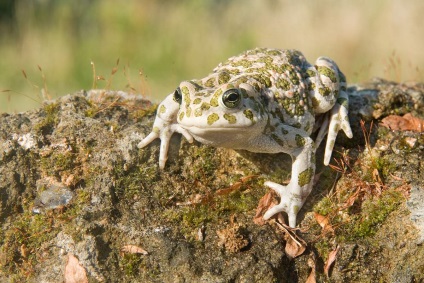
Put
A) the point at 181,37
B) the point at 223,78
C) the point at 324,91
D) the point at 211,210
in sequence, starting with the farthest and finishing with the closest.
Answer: the point at 181,37
the point at 324,91
the point at 223,78
the point at 211,210

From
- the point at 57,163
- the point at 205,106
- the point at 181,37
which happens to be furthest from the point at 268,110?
the point at 181,37

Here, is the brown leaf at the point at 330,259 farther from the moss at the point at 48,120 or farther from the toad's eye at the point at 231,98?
the moss at the point at 48,120

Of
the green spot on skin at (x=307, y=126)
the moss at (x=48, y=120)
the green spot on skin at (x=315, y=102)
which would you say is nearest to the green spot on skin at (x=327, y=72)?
the green spot on skin at (x=315, y=102)

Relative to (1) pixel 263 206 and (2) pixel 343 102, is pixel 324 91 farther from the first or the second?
(1) pixel 263 206

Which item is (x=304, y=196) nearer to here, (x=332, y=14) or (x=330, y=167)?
(x=330, y=167)

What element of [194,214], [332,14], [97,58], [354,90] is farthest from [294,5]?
[194,214]

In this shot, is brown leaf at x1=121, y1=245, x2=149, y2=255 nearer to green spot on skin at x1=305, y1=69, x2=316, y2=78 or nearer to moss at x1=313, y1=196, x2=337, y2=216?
moss at x1=313, y1=196, x2=337, y2=216

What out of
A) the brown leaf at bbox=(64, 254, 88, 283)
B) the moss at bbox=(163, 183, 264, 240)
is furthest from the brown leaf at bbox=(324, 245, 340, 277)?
the brown leaf at bbox=(64, 254, 88, 283)
